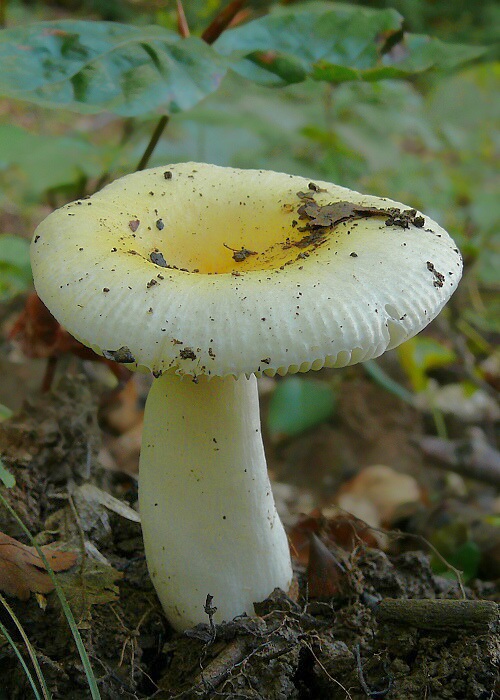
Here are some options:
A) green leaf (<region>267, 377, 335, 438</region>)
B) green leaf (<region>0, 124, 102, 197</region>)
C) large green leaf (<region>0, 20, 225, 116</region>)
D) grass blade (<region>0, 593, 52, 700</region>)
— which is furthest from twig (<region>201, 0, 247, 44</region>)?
green leaf (<region>267, 377, 335, 438</region>)

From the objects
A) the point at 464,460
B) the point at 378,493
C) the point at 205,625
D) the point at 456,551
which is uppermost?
the point at 205,625

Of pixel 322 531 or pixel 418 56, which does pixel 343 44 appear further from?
pixel 322 531

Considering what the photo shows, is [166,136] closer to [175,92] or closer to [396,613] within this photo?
[175,92]

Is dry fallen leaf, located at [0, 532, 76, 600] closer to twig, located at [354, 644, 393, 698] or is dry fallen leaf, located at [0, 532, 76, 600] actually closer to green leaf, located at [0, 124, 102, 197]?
twig, located at [354, 644, 393, 698]

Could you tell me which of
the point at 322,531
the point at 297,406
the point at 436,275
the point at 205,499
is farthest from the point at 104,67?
the point at 297,406

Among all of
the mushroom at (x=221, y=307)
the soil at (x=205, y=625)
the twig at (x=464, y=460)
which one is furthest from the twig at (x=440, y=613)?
the twig at (x=464, y=460)

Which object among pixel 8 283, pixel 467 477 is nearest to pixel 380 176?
pixel 467 477
